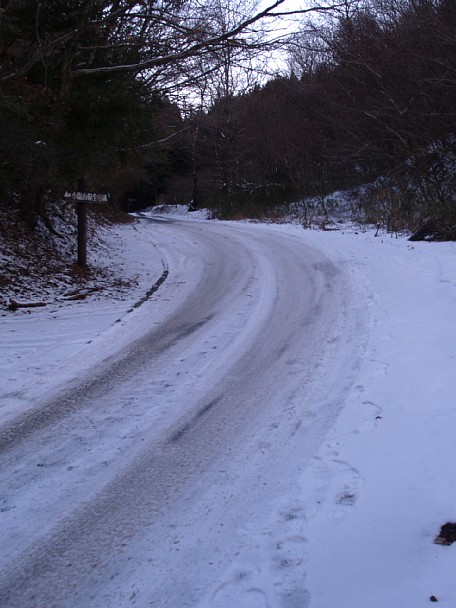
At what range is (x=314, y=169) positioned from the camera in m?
31.1

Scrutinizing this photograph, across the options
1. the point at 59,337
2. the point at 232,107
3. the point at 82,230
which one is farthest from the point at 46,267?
the point at 232,107

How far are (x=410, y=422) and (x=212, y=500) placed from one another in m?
1.80

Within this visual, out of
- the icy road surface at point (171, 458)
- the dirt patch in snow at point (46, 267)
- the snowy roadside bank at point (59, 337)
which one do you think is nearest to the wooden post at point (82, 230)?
the dirt patch in snow at point (46, 267)

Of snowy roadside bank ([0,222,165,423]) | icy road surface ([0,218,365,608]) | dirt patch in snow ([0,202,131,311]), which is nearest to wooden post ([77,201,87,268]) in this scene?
dirt patch in snow ([0,202,131,311])

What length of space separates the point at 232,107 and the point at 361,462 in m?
20.9

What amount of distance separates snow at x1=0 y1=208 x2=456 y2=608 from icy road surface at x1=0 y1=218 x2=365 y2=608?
0.06m

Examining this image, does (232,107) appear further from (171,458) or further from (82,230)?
(171,458)

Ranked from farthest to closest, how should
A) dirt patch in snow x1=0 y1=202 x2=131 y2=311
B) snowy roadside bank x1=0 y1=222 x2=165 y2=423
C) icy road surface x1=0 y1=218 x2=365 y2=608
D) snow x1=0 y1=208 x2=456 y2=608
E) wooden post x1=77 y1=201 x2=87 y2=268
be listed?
wooden post x1=77 y1=201 x2=87 y2=268 → dirt patch in snow x1=0 y1=202 x2=131 y2=311 → snowy roadside bank x1=0 y1=222 x2=165 y2=423 → icy road surface x1=0 y1=218 x2=365 y2=608 → snow x1=0 y1=208 x2=456 y2=608

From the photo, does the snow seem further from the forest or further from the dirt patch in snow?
the forest

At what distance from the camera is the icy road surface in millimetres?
2814

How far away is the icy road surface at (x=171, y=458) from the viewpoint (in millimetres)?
2814

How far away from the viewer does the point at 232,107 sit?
22.4 metres

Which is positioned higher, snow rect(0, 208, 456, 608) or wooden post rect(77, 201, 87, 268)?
wooden post rect(77, 201, 87, 268)

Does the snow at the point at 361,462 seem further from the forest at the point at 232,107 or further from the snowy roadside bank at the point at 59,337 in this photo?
the forest at the point at 232,107
